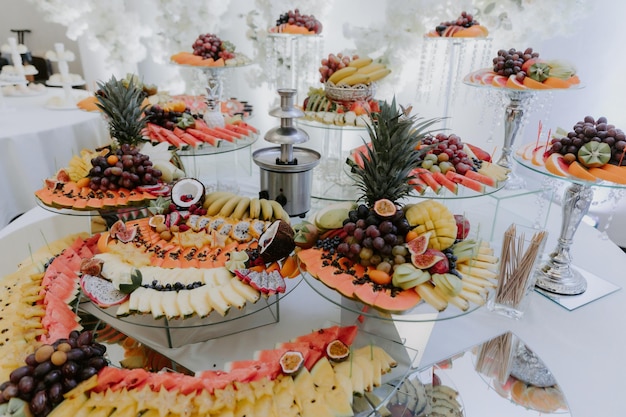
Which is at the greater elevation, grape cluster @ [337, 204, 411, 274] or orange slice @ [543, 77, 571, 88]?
orange slice @ [543, 77, 571, 88]

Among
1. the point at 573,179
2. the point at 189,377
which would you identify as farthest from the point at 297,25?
the point at 189,377

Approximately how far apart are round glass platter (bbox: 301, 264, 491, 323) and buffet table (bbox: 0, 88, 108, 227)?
264 centimetres

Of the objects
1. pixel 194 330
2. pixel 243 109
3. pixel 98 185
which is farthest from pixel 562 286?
pixel 243 109

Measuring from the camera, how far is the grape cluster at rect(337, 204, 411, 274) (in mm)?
1606

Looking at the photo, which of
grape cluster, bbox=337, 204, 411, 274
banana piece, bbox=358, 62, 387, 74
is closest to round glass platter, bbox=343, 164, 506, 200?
grape cluster, bbox=337, 204, 411, 274

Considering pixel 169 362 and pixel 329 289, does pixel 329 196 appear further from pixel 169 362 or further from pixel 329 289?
pixel 169 362

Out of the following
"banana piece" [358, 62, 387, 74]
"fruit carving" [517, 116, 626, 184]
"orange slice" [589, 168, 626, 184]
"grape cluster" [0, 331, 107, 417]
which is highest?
"banana piece" [358, 62, 387, 74]

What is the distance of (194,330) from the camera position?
1715 mm

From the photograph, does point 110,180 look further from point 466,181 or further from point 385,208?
point 466,181

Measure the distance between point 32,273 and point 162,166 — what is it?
34.7 inches

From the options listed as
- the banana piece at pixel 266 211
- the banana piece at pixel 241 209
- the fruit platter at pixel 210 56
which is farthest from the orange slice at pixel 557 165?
the fruit platter at pixel 210 56

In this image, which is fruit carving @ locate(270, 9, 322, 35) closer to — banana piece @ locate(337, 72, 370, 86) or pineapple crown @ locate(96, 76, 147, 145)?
banana piece @ locate(337, 72, 370, 86)

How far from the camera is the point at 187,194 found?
2312 mm

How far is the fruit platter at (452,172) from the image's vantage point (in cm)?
230
